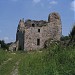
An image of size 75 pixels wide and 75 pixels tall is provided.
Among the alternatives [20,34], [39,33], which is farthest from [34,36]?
[20,34]

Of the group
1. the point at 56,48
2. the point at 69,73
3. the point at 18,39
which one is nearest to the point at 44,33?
the point at 18,39

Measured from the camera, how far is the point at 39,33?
5453 centimetres

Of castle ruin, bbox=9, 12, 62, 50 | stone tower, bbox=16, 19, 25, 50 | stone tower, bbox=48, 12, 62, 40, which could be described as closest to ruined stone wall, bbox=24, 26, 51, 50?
castle ruin, bbox=9, 12, 62, 50

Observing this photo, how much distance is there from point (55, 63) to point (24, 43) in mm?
36614

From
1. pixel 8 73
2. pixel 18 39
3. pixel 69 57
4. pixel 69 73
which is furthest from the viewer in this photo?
pixel 18 39

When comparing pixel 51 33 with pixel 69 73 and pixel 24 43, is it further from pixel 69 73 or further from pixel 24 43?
pixel 69 73

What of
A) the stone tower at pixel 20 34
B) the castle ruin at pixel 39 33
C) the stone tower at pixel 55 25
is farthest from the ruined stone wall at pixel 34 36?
the stone tower at pixel 20 34

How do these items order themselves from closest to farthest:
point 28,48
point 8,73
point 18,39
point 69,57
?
point 69,57 < point 8,73 < point 28,48 < point 18,39

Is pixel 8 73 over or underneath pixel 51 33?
underneath

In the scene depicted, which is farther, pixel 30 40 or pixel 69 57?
pixel 30 40

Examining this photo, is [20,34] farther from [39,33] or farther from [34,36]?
[39,33]

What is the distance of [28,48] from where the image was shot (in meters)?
53.2

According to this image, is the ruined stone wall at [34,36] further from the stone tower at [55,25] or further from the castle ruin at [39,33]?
the stone tower at [55,25]

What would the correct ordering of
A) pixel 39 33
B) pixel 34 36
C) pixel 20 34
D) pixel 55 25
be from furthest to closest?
pixel 20 34 → pixel 55 25 → pixel 39 33 → pixel 34 36
